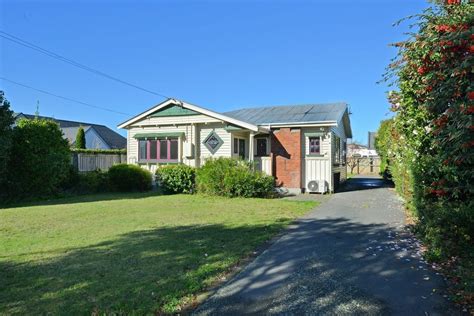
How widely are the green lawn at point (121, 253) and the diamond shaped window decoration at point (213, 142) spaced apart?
6.60m

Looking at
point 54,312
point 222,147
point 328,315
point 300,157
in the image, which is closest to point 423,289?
point 328,315

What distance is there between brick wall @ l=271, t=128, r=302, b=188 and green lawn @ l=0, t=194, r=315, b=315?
16.6ft

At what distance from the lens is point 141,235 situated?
702 centimetres

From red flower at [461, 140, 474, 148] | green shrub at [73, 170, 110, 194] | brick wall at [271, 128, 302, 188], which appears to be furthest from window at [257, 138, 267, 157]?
red flower at [461, 140, 474, 148]

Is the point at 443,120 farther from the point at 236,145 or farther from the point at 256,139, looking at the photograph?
the point at 236,145

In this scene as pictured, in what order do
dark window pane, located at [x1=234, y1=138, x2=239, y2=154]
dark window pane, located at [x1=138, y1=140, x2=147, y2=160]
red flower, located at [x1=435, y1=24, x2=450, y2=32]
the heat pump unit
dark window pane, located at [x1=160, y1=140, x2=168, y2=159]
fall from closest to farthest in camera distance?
red flower, located at [x1=435, y1=24, x2=450, y2=32], the heat pump unit, dark window pane, located at [x1=234, y1=138, x2=239, y2=154], dark window pane, located at [x1=160, y1=140, x2=168, y2=159], dark window pane, located at [x1=138, y1=140, x2=147, y2=160]

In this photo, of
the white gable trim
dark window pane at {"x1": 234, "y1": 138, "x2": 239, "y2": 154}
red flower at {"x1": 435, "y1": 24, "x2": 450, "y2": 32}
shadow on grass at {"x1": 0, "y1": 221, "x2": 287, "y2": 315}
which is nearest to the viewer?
shadow on grass at {"x1": 0, "y1": 221, "x2": 287, "y2": 315}

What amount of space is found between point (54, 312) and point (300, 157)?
523 inches

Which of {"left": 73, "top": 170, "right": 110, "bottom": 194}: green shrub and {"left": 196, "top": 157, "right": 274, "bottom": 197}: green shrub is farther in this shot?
{"left": 73, "top": 170, "right": 110, "bottom": 194}: green shrub

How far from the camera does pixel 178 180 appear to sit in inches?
600

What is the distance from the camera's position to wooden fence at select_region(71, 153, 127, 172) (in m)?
18.3

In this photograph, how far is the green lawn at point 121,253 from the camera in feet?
12.6

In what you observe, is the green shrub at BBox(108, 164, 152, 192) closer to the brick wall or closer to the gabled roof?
the gabled roof

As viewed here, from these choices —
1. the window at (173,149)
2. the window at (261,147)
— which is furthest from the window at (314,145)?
the window at (173,149)
